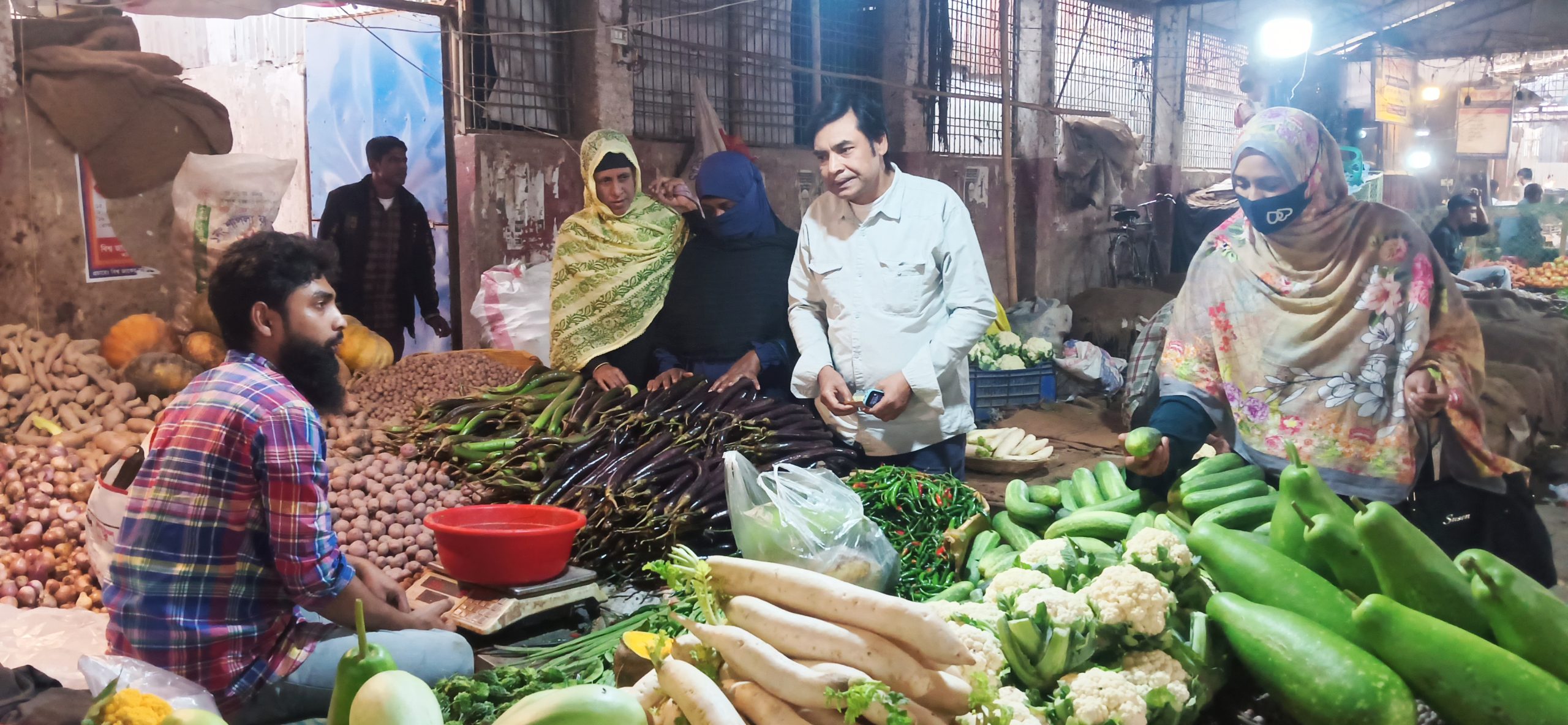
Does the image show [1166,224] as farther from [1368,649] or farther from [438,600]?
[438,600]

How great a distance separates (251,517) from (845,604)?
1.39m

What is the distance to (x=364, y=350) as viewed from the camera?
13.9 feet

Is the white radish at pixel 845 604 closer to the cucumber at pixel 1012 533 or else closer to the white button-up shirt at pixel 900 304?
the cucumber at pixel 1012 533

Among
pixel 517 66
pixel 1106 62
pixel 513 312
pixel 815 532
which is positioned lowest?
pixel 815 532

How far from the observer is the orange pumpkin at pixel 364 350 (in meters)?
4.16

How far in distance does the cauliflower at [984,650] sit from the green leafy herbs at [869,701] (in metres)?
0.20

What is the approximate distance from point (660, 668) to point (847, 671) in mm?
277

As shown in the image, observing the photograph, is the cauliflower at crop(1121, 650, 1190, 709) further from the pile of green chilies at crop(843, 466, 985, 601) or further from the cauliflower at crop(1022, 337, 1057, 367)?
the cauliflower at crop(1022, 337, 1057, 367)

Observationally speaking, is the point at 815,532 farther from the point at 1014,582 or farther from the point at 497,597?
the point at 497,597

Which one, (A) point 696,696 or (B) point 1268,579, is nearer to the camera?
(A) point 696,696

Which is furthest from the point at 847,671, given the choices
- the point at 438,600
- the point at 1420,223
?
the point at 1420,223

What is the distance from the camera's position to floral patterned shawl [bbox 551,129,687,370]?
4074 mm

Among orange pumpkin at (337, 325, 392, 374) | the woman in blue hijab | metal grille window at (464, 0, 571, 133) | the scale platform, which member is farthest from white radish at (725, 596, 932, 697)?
metal grille window at (464, 0, 571, 133)

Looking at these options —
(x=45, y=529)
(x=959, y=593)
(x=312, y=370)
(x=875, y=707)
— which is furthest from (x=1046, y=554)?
(x=45, y=529)
